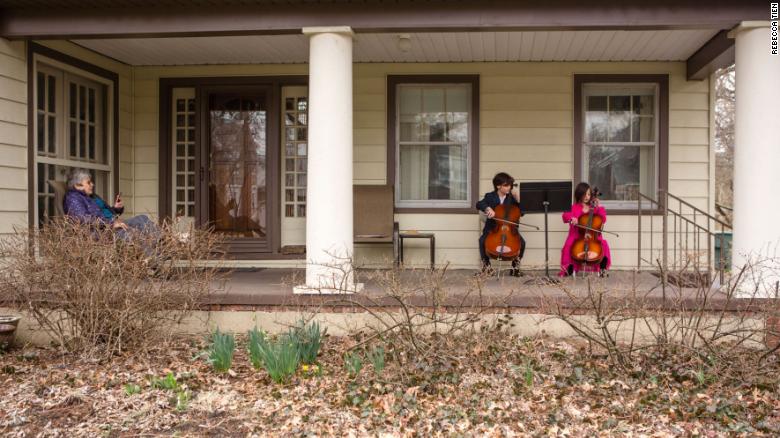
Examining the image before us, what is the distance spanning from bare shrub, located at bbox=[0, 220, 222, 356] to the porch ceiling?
8.41ft

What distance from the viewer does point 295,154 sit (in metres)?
7.93

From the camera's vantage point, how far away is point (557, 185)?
21.7ft

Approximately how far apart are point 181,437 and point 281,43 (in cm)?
446

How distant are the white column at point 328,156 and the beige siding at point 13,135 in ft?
8.90

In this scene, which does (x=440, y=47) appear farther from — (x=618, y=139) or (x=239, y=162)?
(x=239, y=162)

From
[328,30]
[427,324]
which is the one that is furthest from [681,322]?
[328,30]

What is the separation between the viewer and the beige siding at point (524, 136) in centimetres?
753

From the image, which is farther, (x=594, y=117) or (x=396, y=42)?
(x=594, y=117)

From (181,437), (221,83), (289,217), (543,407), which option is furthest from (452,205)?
(181,437)

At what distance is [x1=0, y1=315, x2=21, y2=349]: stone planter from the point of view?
16.7 feet

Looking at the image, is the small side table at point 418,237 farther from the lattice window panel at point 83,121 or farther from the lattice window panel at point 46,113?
the lattice window panel at point 46,113

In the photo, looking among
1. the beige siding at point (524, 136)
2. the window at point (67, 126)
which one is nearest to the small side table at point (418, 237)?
the beige siding at point (524, 136)

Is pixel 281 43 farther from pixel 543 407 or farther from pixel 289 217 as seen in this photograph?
pixel 543 407

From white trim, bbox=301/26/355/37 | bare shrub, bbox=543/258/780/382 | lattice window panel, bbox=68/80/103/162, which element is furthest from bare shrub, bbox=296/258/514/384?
lattice window panel, bbox=68/80/103/162
